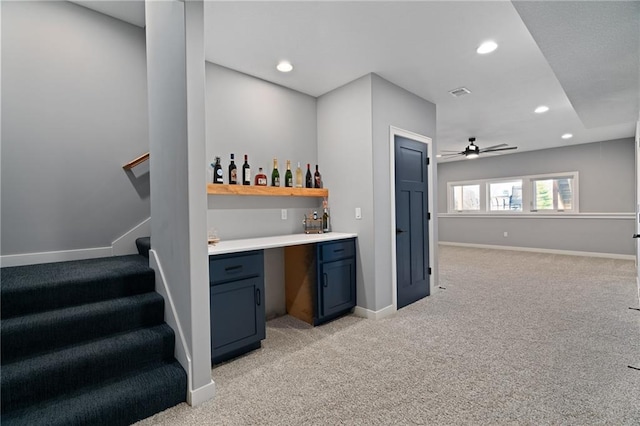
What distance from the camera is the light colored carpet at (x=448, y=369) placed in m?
1.77

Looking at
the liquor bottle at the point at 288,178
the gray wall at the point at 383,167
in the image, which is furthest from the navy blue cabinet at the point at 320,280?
the liquor bottle at the point at 288,178

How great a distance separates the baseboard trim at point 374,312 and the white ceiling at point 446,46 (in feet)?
8.32

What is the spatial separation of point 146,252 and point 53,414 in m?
1.37

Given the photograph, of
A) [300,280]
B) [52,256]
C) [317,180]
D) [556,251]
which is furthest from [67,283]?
[556,251]

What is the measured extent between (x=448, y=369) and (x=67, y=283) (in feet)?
8.84

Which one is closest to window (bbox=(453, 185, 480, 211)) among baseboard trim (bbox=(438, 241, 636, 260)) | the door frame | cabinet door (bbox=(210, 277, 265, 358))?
baseboard trim (bbox=(438, 241, 636, 260))

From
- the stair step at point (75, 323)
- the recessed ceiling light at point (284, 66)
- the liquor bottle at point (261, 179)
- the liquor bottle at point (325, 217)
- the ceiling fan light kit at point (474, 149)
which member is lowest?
the stair step at point (75, 323)

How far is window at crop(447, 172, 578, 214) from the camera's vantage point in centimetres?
714

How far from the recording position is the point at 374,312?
3.24 meters

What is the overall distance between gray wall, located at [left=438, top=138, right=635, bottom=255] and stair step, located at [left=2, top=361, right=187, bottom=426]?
828 cm

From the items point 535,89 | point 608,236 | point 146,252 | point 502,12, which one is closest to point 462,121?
point 535,89

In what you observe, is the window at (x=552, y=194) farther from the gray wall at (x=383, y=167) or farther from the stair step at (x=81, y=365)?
the stair step at (x=81, y=365)

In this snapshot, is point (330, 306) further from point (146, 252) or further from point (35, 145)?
point (35, 145)

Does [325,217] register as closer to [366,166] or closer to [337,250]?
[337,250]
